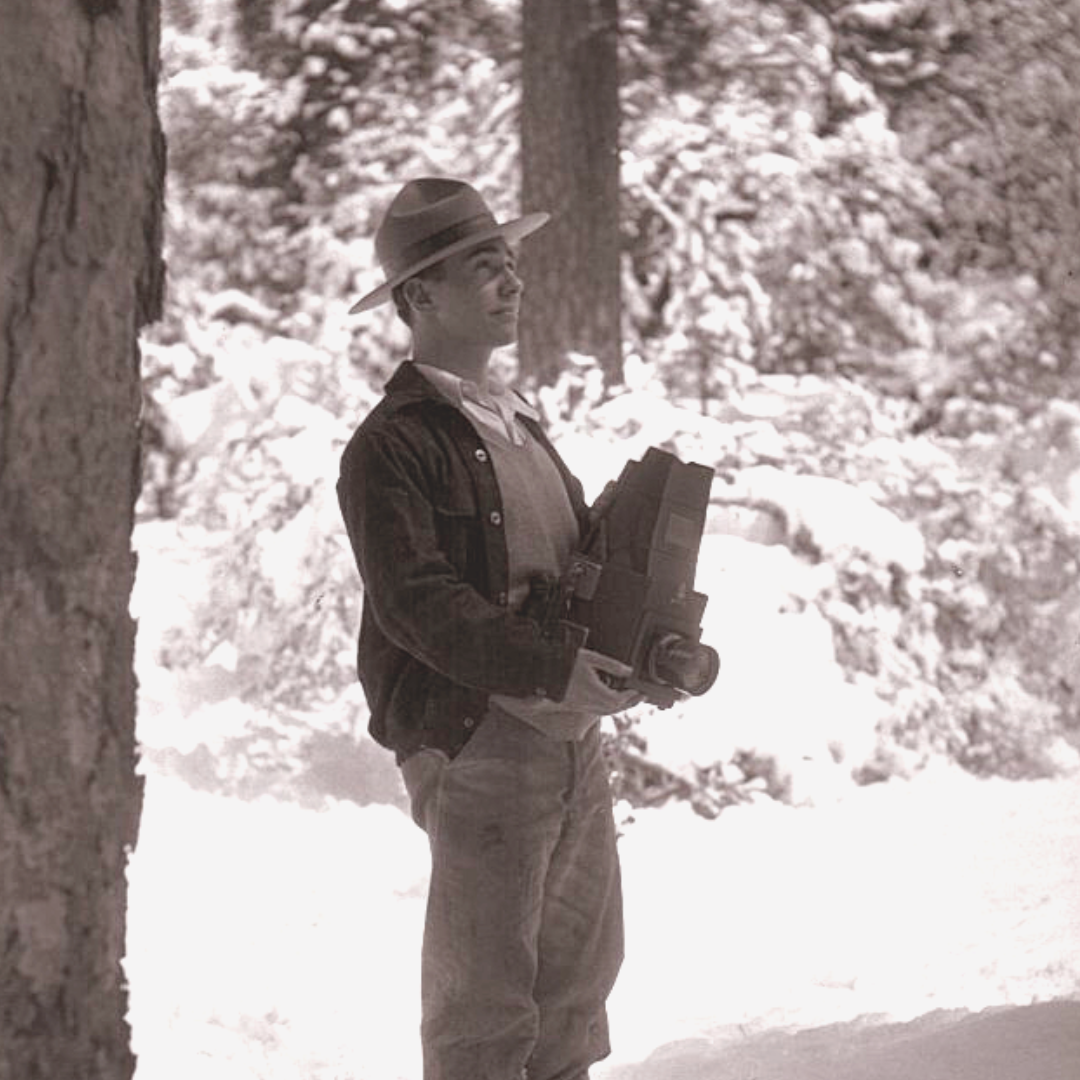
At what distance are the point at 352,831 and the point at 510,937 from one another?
14.4ft

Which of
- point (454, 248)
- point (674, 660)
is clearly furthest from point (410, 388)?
point (674, 660)

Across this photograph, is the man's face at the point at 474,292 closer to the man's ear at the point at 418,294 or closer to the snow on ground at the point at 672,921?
the man's ear at the point at 418,294

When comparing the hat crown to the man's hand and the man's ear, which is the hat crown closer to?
the man's ear

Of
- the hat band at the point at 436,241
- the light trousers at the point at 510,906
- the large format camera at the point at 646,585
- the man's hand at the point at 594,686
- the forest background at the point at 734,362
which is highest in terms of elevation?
the forest background at the point at 734,362

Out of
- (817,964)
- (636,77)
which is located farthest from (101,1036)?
(636,77)

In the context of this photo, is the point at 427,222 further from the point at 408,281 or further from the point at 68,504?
the point at 68,504

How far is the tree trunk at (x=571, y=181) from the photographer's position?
8.05 m

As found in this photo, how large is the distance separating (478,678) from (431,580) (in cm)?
15

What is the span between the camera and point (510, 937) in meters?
2.94

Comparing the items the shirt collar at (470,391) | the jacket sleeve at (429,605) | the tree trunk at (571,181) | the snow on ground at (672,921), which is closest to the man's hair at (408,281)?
the shirt collar at (470,391)

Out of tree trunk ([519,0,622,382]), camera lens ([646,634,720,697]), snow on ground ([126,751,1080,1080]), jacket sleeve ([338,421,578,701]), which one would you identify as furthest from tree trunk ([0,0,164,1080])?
tree trunk ([519,0,622,382])

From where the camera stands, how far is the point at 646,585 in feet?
9.79

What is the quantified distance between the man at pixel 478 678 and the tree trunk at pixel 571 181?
16.1ft

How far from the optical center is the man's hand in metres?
2.89
